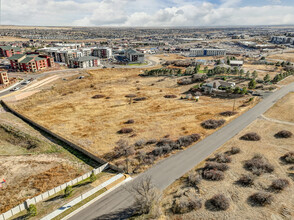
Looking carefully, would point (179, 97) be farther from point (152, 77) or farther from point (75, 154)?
point (75, 154)

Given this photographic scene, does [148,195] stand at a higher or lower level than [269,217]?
higher

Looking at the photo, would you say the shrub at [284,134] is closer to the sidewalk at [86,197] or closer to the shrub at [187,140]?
the shrub at [187,140]

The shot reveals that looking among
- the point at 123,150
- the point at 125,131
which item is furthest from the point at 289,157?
the point at 125,131

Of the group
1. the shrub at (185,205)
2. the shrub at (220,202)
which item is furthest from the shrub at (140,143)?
the shrub at (220,202)

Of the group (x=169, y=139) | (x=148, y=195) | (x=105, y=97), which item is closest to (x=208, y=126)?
(x=169, y=139)

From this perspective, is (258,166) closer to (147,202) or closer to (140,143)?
(147,202)

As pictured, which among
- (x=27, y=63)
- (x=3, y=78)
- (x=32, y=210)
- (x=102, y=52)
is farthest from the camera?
(x=102, y=52)
